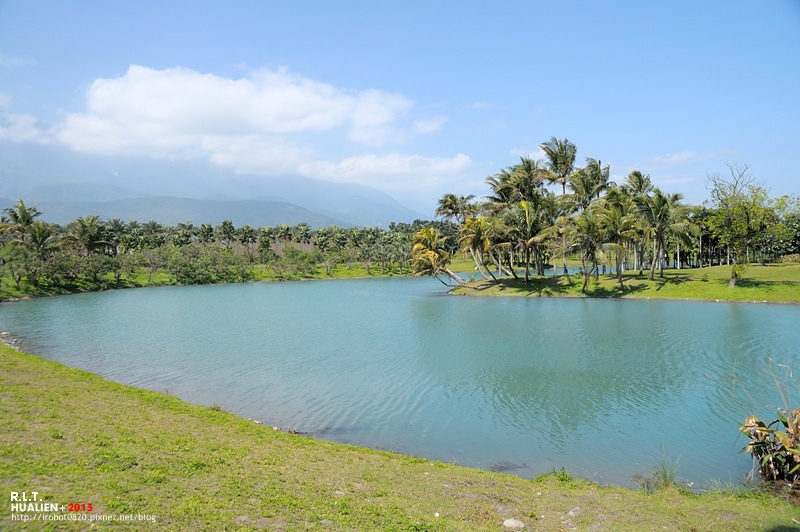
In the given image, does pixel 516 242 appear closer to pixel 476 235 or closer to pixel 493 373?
pixel 476 235

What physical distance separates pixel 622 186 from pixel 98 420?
6447 cm

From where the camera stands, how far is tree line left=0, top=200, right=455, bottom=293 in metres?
72.8

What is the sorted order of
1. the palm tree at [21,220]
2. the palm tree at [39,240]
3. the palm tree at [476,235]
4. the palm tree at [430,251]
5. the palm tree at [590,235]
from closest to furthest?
the palm tree at [590,235] → the palm tree at [476,235] → the palm tree at [430,251] → the palm tree at [39,240] → the palm tree at [21,220]

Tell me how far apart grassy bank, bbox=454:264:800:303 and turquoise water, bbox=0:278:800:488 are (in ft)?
9.99

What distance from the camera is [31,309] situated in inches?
1981

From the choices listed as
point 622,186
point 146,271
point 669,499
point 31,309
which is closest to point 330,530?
point 669,499

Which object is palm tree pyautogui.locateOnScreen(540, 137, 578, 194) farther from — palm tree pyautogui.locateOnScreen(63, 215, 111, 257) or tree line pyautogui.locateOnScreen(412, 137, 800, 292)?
palm tree pyautogui.locateOnScreen(63, 215, 111, 257)

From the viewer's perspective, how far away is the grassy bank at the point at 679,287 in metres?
39.6

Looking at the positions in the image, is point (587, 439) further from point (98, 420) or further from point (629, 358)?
point (98, 420)

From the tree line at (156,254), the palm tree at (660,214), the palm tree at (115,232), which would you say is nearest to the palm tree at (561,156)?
the palm tree at (660,214)

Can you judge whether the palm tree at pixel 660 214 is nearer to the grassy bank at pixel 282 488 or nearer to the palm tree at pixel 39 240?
the grassy bank at pixel 282 488

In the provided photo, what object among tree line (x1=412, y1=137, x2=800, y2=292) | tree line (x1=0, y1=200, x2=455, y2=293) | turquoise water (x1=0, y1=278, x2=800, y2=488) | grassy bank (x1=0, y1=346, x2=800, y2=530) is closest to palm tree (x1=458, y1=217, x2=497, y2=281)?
tree line (x1=412, y1=137, x2=800, y2=292)

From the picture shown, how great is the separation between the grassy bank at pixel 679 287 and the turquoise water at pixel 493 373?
3044 millimetres

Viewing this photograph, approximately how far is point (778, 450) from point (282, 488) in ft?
35.1
